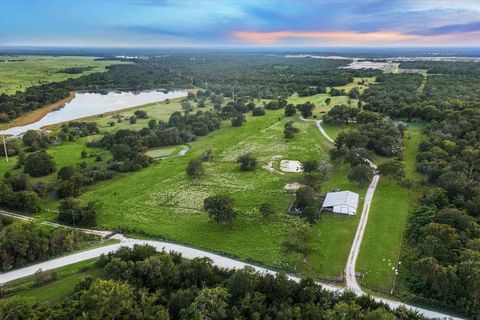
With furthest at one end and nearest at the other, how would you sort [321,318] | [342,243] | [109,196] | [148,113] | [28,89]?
[28,89] < [148,113] < [109,196] < [342,243] < [321,318]

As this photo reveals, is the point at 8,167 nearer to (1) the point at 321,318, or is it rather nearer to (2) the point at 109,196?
(2) the point at 109,196

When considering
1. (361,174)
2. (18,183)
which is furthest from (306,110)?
(18,183)

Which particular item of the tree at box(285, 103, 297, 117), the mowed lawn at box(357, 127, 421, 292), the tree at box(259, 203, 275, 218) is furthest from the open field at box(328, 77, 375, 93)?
the tree at box(259, 203, 275, 218)

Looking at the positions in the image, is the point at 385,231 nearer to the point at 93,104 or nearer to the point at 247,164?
the point at 247,164

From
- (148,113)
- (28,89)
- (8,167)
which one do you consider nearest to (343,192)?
(8,167)

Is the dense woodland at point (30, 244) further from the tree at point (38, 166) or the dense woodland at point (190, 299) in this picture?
the tree at point (38, 166)

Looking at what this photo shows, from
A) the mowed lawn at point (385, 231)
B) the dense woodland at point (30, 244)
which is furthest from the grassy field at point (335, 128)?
the dense woodland at point (30, 244)
